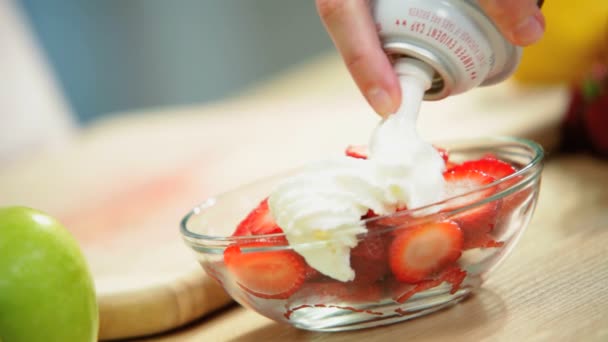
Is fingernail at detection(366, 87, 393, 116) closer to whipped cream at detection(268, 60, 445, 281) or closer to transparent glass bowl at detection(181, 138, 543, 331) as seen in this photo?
whipped cream at detection(268, 60, 445, 281)

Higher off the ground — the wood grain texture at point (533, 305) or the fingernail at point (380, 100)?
the fingernail at point (380, 100)

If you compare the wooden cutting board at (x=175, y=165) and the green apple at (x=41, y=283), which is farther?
the wooden cutting board at (x=175, y=165)

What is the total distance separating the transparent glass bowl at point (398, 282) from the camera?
59 cm

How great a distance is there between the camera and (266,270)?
615 mm

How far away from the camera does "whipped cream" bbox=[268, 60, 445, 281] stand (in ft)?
1.93

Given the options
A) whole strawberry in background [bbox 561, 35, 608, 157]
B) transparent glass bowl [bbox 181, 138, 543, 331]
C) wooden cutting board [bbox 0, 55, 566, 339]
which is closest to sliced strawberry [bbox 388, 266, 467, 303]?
transparent glass bowl [bbox 181, 138, 543, 331]

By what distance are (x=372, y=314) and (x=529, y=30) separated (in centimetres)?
28

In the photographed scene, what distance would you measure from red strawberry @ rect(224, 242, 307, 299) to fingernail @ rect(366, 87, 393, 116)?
162mm

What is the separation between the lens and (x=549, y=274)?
28.1 inches

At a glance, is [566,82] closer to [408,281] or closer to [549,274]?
[549,274]

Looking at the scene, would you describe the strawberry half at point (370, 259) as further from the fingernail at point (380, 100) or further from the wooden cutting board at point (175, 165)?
the wooden cutting board at point (175, 165)

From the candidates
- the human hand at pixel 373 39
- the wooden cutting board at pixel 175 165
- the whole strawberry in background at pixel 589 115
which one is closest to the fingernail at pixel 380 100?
the human hand at pixel 373 39

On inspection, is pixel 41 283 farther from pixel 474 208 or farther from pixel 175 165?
pixel 175 165

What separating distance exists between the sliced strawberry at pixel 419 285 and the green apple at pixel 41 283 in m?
0.27
